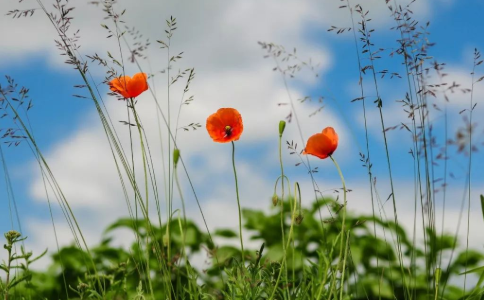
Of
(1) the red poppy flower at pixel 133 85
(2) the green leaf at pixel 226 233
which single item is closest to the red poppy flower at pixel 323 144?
(1) the red poppy flower at pixel 133 85

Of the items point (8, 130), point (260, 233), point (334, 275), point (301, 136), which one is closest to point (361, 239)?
point (260, 233)

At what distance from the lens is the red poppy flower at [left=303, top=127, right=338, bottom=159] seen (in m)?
1.86

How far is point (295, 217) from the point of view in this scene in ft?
5.98

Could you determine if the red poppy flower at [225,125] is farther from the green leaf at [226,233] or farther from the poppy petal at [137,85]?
the green leaf at [226,233]

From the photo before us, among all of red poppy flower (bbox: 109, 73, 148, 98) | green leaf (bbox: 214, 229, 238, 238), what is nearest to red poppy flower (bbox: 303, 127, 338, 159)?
red poppy flower (bbox: 109, 73, 148, 98)

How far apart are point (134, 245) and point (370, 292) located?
1318 millimetres

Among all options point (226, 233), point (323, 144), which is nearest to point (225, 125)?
point (323, 144)

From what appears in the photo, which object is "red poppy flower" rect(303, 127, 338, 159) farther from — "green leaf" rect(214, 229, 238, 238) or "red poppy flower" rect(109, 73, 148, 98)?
"green leaf" rect(214, 229, 238, 238)

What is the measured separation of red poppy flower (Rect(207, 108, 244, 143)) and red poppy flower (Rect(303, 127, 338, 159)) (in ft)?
0.75

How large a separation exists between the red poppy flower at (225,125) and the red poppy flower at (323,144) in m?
0.23

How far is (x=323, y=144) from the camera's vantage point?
73.4 inches

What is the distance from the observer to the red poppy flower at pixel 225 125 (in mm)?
1932

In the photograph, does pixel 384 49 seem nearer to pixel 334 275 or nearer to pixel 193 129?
pixel 193 129

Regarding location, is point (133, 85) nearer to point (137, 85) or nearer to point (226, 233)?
point (137, 85)
